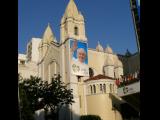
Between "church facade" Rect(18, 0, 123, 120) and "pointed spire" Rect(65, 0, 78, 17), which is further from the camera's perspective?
"pointed spire" Rect(65, 0, 78, 17)

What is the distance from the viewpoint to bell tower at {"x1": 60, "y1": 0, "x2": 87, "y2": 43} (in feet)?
209

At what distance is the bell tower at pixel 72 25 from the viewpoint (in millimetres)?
63678

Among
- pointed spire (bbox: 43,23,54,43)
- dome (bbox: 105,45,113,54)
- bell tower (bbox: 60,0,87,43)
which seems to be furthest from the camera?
dome (bbox: 105,45,113,54)

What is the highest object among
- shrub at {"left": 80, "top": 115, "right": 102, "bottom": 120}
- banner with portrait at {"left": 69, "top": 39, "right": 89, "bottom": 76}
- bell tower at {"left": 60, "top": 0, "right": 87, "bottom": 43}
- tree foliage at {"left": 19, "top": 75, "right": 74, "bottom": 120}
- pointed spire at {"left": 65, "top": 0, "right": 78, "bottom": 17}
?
pointed spire at {"left": 65, "top": 0, "right": 78, "bottom": 17}

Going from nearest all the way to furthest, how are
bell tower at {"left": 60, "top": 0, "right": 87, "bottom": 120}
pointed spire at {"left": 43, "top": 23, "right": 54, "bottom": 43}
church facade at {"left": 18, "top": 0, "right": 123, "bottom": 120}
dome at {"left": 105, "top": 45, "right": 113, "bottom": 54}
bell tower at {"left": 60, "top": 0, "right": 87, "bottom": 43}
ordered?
church facade at {"left": 18, "top": 0, "right": 123, "bottom": 120}
bell tower at {"left": 60, "top": 0, "right": 87, "bottom": 120}
bell tower at {"left": 60, "top": 0, "right": 87, "bottom": 43}
pointed spire at {"left": 43, "top": 23, "right": 54, "bottom": 43}
dome at {"left": 105, "top": 45, "right": 113, "bottom": 54}

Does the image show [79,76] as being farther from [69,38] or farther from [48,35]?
[48,35]

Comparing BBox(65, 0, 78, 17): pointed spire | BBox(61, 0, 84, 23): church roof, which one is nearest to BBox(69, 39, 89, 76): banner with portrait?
BBox(61, 0, 84, 23): church roof

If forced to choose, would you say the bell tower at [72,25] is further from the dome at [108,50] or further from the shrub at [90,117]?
the dome at [108,50]

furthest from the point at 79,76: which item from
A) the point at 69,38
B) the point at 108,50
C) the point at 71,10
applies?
the point at 108,50

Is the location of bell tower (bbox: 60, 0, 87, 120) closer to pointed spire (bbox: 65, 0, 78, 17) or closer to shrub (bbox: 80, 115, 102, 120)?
pointed spire (bbox: 65, 0, 78, 17)

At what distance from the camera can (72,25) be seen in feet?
213
